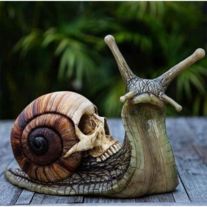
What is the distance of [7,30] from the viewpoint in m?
5.75

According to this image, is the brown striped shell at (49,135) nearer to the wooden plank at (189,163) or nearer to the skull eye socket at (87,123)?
the skull eye socket at (87,123)

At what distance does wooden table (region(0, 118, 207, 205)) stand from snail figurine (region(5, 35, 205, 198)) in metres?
0.03

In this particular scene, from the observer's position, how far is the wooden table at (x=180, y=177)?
1994 millimetres

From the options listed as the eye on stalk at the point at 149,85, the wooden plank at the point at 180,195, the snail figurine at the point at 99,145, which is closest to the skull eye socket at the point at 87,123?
the snail figurine at the point at 99,145

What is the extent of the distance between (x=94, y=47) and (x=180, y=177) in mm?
3240

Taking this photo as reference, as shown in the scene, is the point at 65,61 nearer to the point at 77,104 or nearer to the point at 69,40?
the point at 69,40

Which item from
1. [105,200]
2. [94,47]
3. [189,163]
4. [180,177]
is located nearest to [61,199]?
[105,200]

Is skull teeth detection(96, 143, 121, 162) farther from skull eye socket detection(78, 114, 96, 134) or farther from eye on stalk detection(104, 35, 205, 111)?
eye on stalk detection(104, 35, 205, 111)

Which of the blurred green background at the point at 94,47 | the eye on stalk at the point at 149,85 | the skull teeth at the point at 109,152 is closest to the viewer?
the eye on stalk at the point at 149,85

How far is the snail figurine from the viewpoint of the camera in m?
1.98

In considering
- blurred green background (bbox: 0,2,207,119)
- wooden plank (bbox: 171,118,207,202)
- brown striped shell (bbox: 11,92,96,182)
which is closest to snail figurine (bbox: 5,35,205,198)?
brown striped shell (bbox: 11,92,96,182)

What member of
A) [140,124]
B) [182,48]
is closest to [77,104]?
[140,124]

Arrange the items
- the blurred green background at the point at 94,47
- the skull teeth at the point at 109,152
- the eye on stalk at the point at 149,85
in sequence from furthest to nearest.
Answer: the blurred green background at the point at 94,47 < the skull teeth at the point at 109,152 < the eye on stalk at the point at 149,85

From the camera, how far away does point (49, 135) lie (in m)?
2.04
